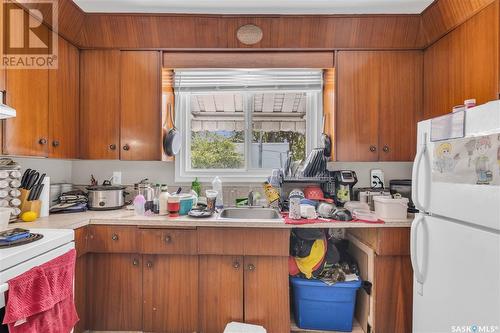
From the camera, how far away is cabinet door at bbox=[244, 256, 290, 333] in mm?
1663

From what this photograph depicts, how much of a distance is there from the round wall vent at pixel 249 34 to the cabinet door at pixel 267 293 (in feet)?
5.41

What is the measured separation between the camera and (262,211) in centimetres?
207

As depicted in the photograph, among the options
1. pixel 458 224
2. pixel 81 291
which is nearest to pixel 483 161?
pixel 458 224

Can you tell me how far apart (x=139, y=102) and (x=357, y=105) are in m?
1.79

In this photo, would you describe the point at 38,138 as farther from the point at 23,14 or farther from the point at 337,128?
the point at 337,128

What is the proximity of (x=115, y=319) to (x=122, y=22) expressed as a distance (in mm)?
2222

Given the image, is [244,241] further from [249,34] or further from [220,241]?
[249,34]

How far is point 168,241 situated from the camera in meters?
1.68

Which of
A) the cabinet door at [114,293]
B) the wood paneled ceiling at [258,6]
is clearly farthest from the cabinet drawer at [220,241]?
the wood paneled ceiling at [258,6]

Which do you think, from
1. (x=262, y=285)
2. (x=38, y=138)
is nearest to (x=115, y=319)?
(x=262, y=285)

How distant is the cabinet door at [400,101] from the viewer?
6.59 ft

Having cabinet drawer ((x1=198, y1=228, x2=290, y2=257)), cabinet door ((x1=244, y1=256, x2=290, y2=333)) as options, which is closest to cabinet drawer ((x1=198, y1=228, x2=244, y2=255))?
cabinet drawer ((x1=198, y1=228, x2=290, y2=257))

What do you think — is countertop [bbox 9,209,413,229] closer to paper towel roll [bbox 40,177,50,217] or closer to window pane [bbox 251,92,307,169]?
paper towel roll [bbox 40,177,50,217]

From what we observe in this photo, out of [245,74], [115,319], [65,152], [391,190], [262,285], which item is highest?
[245,74]
